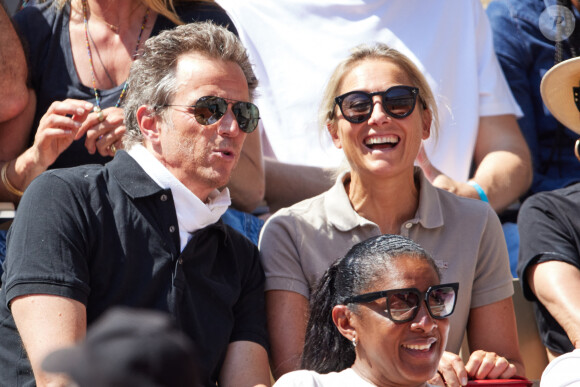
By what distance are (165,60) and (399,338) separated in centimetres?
115

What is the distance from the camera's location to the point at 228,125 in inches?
107

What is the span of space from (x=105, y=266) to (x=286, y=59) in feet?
6.34

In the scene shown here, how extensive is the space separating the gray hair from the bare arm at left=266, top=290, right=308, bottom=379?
0.68 m

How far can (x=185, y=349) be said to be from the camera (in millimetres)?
856

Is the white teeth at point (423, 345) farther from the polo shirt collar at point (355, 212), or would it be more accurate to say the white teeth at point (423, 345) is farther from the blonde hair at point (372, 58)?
the blonde hair at point (372, 58)

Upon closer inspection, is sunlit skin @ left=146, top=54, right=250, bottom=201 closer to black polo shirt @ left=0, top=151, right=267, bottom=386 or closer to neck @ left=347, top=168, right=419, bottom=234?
black polo shirt @ left=0, top=151, right=267, bottom=386

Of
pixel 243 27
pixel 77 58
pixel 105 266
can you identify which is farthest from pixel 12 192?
pixel 243 27

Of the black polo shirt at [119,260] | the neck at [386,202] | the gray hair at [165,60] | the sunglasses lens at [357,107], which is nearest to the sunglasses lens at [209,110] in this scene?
the gray hair at [165,60]

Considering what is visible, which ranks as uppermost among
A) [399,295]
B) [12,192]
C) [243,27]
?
[243,27]

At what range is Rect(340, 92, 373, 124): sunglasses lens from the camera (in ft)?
10.1

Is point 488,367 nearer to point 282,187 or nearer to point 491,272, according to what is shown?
point 491,272

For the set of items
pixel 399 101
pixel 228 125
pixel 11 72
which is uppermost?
pixel 399 101

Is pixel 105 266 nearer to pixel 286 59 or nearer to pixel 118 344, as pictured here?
pixel 118 344

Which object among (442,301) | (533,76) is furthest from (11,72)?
(533,76)
